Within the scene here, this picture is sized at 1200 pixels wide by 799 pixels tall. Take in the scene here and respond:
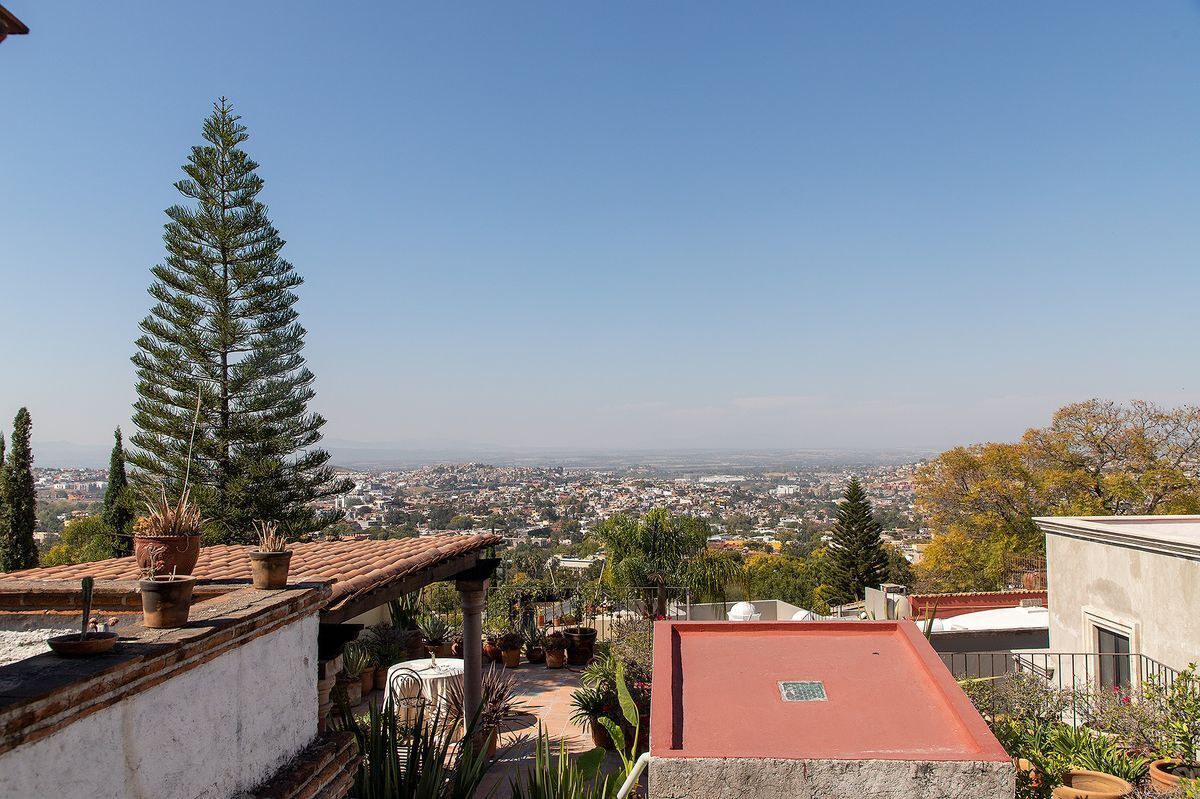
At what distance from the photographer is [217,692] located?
8.00 feet

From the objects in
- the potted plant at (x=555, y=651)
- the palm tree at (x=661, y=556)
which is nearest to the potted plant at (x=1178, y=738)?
the potted plant at (x=555, y=651)

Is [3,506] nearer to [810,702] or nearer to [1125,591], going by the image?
[810,702]

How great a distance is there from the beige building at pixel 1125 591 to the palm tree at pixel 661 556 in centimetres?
522

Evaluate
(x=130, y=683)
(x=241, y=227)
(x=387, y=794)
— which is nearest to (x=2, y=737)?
(x=130, y=683)

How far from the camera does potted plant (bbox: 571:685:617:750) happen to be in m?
6.40

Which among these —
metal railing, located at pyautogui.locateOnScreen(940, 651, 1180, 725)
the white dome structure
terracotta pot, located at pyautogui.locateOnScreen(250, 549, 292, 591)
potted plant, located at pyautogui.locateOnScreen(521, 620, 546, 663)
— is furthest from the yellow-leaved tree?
terracotta pot, located at pyautogui.locateOnScreen(250, 549, 292, 591)

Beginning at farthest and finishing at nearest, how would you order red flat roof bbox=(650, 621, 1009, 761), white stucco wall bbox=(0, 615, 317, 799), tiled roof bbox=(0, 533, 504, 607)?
tiled roof bbox=(0, 533, 504, 607), red flat roof bbox=(650, 621, 1009, 761), white stucco wall bbox=(0, 615, 317, 799)

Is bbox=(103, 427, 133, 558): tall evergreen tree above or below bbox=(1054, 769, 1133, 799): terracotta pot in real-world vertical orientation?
above

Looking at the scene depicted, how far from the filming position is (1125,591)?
24.5 ft

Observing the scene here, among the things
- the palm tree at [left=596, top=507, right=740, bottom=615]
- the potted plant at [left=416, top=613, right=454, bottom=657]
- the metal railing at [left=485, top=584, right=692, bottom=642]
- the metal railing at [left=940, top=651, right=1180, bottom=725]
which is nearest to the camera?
the metal railing at [left=940, top=651, right=1180, bottom=725]

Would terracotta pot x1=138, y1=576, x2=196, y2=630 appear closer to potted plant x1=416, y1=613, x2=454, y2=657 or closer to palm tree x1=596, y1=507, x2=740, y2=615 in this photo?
potted plant x1=416, y1=613, x2=454, y2=657

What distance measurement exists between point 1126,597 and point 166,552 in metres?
8.10

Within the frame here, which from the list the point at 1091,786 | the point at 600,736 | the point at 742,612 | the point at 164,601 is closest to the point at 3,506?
the point at 742,612

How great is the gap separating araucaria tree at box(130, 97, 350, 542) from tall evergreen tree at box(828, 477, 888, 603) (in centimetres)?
1456
